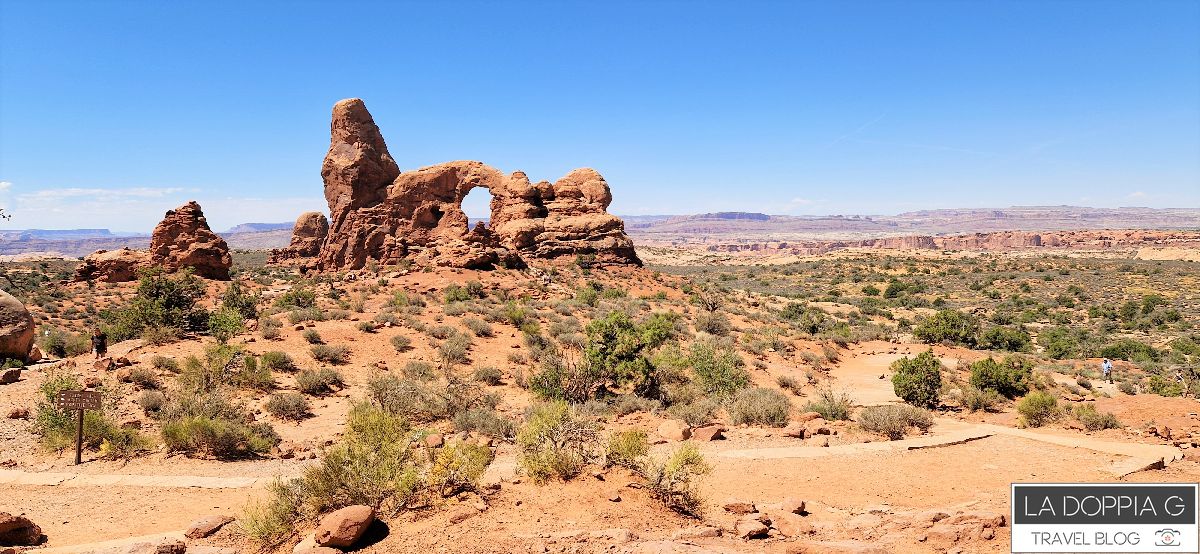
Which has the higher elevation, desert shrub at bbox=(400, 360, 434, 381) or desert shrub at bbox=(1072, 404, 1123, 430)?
desert shrub at bbox=(400, 360, 434, 381)

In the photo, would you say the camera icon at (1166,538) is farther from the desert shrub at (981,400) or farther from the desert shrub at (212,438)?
the desert shrub at (212,438)

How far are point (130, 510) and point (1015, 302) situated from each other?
4993 centimetres

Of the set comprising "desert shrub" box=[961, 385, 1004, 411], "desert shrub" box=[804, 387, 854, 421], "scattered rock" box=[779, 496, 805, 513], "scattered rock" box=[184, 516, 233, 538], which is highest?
"scattered rock" box=[184, 516, 233, 538]

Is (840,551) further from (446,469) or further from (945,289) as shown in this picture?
(945,289)

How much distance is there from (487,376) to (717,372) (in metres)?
6.15

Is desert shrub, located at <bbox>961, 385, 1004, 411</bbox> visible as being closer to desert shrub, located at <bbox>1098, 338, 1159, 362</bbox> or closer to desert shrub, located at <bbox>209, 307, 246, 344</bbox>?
desert shrub, located at <bbox>1098, 338, 1159, 362</bbox>

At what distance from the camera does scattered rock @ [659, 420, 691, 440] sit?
10.9m

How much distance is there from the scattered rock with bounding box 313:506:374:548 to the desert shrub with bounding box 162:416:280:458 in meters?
5.53

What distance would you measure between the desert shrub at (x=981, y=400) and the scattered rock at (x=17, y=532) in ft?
55.5

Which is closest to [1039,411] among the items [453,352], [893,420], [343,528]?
[893,420]

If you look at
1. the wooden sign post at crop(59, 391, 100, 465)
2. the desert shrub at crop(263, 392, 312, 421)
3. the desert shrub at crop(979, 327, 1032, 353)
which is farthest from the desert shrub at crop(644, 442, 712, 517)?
the desert shrub at crop(979, 327, 1032, 353)

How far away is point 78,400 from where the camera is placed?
30.3 ft

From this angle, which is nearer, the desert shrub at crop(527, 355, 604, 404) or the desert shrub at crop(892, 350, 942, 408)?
the desert shrub at crop(527, 355, 604, 404)

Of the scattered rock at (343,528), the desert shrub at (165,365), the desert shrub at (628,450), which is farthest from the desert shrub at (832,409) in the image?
the desert shrub at (165,365)
